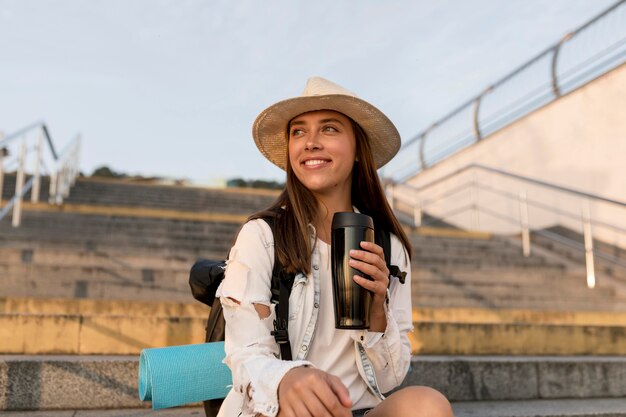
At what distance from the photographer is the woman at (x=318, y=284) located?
4.01 feet

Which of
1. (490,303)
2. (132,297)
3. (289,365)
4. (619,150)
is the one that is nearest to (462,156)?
(619,150)

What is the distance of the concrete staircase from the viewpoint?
2.48 meters

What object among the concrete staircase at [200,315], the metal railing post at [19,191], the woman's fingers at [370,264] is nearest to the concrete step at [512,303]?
the concrete staircase at [200,315]

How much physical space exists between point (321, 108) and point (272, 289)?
0.56 meters

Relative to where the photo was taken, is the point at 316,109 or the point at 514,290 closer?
the point at 316,109

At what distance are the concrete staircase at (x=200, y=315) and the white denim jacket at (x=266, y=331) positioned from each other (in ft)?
3.86

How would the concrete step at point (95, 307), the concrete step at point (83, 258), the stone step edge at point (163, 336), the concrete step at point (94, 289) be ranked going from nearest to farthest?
the stone step edge at point (163, 336)
the concrete step at point (95, 307)
the concrete step at point (94, 289)
the concrete step at point (83, 258)

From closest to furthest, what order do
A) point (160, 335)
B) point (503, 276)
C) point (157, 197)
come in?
point (160, 335) → point (503, 276) → point (157, 197)

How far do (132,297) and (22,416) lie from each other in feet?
6.11

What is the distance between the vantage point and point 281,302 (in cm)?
143

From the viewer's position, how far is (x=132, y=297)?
4.11m

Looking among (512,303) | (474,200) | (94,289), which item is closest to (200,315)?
(94,289)

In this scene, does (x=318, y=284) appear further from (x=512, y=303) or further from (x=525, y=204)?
(x=525, y=204)

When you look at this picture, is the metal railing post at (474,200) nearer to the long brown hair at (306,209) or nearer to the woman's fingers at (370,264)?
the long brown hair at (306,209)
